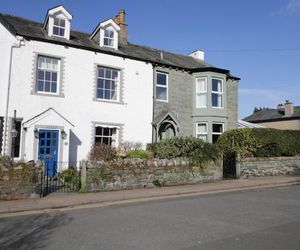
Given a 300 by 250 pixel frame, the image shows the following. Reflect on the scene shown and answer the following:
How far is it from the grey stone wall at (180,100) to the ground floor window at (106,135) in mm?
3697

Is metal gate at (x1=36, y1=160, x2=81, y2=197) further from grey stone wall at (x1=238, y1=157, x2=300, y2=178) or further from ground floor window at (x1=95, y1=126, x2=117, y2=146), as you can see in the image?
grey stone wall at (x1=238, y1=157, x2=300, y2=178)

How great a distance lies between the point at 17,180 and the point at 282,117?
39178 millimetres

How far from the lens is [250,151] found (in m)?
20.7

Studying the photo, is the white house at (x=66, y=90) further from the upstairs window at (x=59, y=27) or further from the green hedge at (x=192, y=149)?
the green hedge at (x=192, y=149)

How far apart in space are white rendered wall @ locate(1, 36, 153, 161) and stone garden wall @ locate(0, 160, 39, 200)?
16.6 ft

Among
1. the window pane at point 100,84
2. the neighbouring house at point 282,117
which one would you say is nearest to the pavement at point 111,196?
the window pane at point 100,84

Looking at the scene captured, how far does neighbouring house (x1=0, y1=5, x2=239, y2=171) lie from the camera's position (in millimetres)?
17500

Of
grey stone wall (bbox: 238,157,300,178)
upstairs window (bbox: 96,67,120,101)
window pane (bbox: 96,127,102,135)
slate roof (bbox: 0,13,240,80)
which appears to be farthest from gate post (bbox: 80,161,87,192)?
grey stone wall (bbox: 238,157,300,178)

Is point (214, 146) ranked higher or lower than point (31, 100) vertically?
lower

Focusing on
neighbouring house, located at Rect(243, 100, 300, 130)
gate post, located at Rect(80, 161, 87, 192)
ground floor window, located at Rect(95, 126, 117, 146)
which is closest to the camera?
gate post, located at Rect(80, 161, 87, 192)

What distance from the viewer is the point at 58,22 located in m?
19.7

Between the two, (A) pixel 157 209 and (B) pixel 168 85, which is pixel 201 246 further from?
(B) pixel 168 85

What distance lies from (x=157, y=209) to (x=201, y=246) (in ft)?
13.0

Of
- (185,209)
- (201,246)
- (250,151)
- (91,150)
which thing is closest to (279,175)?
(250,151)
